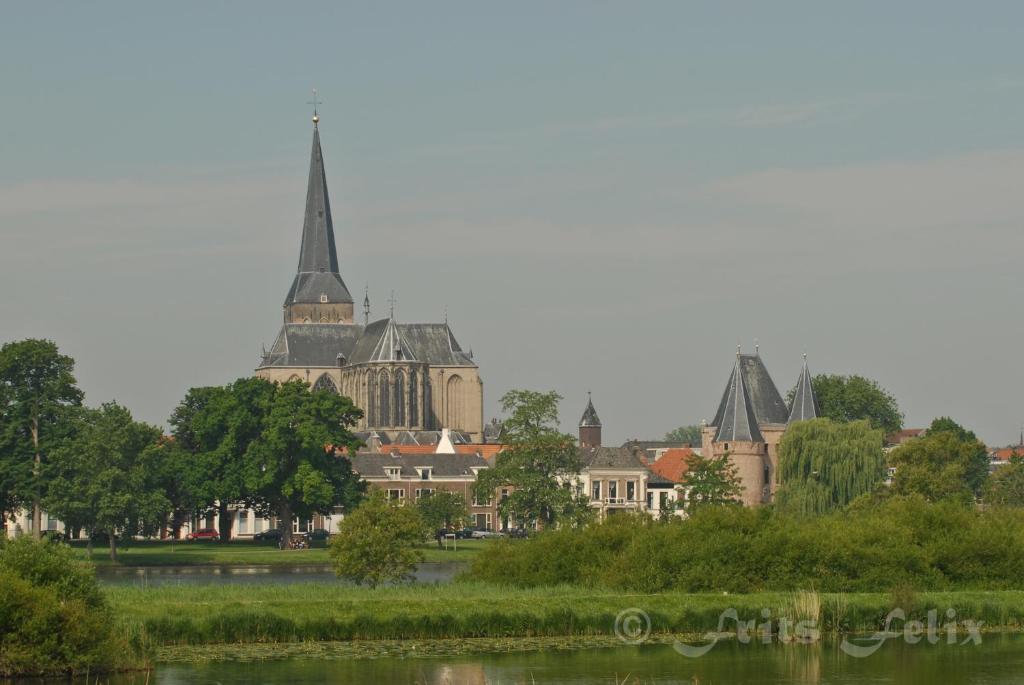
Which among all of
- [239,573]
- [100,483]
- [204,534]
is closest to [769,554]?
[239,573]

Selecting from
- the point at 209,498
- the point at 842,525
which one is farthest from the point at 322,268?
the point at 842,525

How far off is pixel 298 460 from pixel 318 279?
78172mm

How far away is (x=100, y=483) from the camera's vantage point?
81125 millimetres

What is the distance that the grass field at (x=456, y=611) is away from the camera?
3975 cm

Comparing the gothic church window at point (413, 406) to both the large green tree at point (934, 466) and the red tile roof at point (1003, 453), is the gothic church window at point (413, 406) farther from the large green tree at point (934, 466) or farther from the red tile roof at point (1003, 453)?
the large green tree at point (934, 466)

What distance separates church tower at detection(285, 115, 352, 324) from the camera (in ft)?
561

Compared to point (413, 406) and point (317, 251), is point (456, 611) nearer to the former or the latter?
point (413, 406)

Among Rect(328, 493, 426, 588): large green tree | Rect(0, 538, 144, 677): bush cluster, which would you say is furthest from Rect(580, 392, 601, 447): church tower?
Rect(0, 538, 144, 677): bush cluster

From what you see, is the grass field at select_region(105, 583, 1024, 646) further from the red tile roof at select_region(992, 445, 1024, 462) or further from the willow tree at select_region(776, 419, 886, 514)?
the red tile roof at select_region(992, 445, 1024, 462)

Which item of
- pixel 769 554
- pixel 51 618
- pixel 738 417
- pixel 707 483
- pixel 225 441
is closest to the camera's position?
pixel 51 618

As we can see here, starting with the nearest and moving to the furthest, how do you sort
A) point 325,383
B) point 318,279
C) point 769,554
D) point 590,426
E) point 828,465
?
point 769,554, point 828,465, point 590,426, point 325,383, point 318,279

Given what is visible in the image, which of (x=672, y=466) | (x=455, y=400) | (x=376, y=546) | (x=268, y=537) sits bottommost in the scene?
(x=376, y=546)

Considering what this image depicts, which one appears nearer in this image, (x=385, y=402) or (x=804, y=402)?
(x=804, y=402)

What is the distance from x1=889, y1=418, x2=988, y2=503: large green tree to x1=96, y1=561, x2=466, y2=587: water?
65.3 ft
